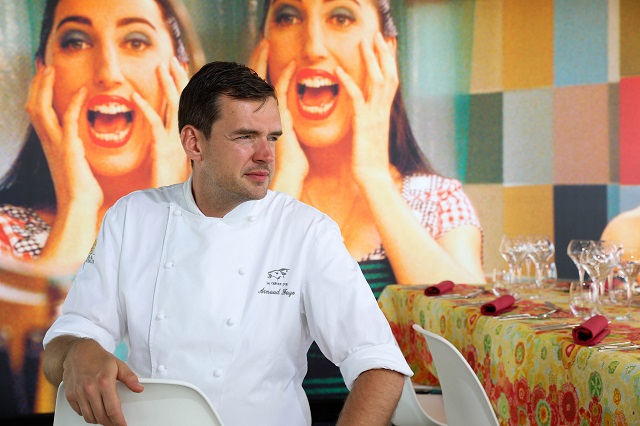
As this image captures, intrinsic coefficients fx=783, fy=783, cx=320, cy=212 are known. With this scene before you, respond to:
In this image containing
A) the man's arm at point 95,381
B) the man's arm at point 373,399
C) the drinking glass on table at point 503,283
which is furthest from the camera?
the drinking glass on table at point 503,283

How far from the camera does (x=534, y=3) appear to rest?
470 centimetres

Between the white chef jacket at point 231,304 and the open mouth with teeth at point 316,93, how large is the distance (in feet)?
9.80

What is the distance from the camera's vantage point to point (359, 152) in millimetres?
4621

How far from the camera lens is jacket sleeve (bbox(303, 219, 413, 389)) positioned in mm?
1387

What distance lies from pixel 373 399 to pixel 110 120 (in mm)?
3346

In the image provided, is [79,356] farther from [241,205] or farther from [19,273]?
[19,273]

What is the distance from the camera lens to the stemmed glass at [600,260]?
2377mm

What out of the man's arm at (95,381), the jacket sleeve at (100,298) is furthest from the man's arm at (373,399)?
the jacket sleeve at (100,298)

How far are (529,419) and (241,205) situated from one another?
1077 mm

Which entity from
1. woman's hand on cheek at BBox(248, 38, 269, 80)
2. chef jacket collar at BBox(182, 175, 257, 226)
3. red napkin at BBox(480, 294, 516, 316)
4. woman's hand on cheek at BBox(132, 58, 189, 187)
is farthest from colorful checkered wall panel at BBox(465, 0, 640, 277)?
chef jacket collar at BBox(182, 175, 257, 226)

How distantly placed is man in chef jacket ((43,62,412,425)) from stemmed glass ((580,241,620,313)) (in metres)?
1.14

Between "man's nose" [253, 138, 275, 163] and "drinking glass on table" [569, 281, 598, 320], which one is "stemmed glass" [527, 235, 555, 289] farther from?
"man's nose" [253, 138, 275, 163]

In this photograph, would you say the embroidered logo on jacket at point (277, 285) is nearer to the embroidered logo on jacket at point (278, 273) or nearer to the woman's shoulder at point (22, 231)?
the embroidered logo on jacket at point (278, 273)

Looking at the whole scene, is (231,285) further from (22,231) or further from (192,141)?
(22,231)
